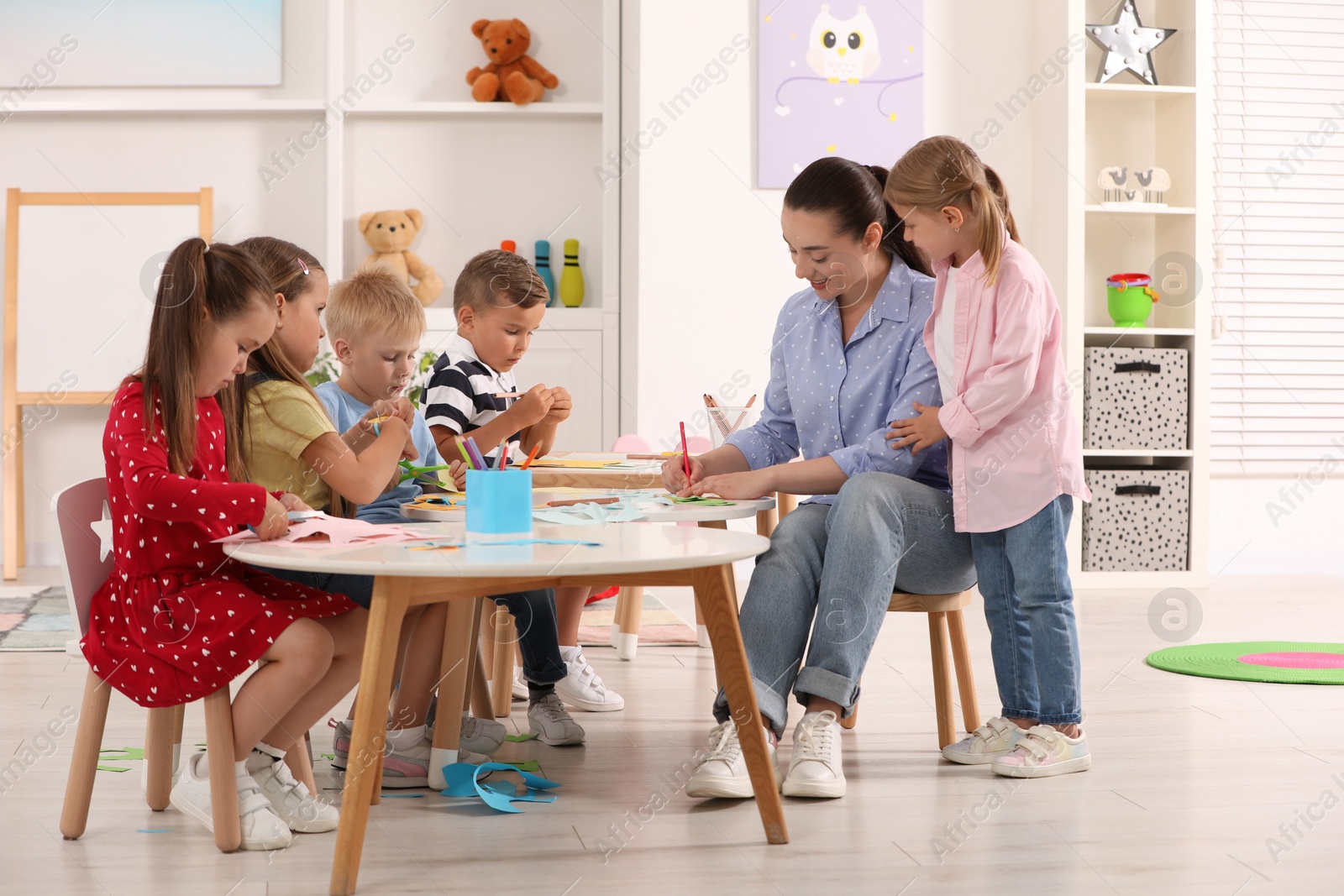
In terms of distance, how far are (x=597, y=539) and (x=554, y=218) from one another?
3136mm

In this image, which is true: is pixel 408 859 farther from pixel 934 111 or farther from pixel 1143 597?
pixel 934 111

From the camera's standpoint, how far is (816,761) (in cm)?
169

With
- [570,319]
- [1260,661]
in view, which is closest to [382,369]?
[1260,661]

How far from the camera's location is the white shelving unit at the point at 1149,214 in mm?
3797

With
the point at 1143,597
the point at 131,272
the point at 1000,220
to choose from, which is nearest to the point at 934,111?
the point at 1143,597

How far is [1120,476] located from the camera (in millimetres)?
3834

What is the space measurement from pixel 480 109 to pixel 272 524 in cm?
309

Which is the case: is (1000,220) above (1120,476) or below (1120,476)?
above

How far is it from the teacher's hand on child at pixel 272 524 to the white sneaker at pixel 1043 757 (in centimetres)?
108

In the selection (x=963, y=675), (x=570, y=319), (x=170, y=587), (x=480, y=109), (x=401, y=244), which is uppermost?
(x=480, y=109)

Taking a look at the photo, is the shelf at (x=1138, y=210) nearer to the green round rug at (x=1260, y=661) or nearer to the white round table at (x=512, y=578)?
the green round rug at (x=1260, y=661)

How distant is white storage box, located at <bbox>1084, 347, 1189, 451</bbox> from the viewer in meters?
3.81

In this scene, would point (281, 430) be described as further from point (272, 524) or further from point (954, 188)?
point (954, 188)

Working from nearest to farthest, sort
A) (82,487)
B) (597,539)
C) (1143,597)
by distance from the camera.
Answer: (597,539)
(82,487)
(1143,597)
